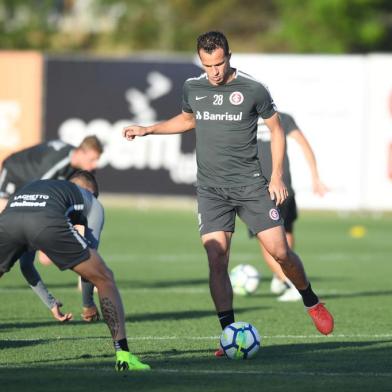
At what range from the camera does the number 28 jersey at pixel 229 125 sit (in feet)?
32.6

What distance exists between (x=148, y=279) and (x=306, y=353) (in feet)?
21.0

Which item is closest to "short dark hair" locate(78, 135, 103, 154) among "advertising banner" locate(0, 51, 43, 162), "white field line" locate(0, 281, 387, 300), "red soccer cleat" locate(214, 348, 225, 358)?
"white field line" locate(0, 281, 387, 300)

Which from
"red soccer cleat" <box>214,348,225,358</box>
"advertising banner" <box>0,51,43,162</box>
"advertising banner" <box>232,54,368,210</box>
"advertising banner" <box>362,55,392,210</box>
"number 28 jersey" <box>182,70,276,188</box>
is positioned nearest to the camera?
"red soccer cleat" <box>214,348,225,358</box>

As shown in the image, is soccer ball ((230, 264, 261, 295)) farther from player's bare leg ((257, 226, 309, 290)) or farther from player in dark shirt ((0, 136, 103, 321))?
player's bare leg ((257, 226, 309, 290))

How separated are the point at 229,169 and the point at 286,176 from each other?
371 centimetres

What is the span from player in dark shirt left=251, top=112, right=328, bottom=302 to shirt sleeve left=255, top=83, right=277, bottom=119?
2.63m

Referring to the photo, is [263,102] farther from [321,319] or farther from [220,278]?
[321,319]

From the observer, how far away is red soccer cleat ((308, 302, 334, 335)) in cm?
1027

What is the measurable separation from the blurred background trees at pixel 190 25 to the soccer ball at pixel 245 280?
2505cm

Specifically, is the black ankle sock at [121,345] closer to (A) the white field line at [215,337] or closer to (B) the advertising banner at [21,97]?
(A) the white field line at [215,337]

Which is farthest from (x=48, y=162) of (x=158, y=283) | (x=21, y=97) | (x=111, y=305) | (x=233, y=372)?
(x=21, y=97)

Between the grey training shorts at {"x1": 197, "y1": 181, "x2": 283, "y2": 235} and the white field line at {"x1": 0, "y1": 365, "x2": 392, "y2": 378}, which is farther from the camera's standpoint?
the grey training shorts at {"x1": 197, "y1": 181, "x2": 283, "y2": 235}

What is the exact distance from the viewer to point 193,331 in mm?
11125

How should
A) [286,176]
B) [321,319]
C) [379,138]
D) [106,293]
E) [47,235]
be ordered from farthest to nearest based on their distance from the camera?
1. [379,138]
2. [286,176]
3. [321,319]
4. [106,293]
5. [47,235]
